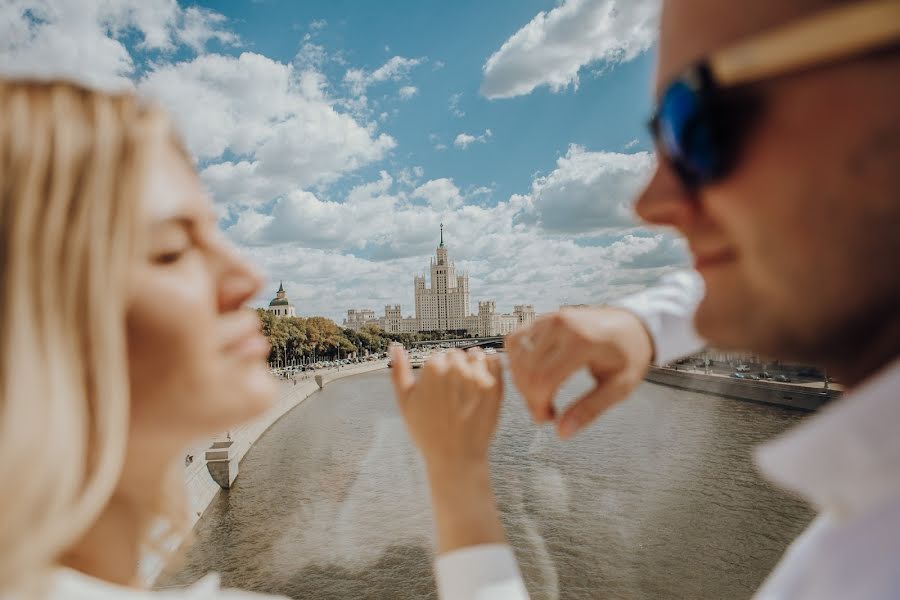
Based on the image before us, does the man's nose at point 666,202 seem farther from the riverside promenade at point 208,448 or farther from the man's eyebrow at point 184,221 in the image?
the riverside promenade at point 208,448

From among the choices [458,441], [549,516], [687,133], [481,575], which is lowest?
[549,516]

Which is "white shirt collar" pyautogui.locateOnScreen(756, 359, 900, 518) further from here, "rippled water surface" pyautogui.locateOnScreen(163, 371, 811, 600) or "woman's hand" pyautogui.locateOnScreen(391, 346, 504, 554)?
"rippled water surface" pyautogui.locateOnScreen(163, 371, 811, 600)

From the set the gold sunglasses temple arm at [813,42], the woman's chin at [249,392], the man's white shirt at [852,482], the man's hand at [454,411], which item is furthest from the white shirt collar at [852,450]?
the woman's chin at [249,392]

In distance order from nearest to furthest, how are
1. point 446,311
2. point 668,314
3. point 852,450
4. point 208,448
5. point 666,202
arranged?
point 852,450
point 666,202
point 668,314
point 208,448
point 446,311

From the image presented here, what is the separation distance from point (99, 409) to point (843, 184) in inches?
35.9

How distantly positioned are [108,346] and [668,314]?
105cm

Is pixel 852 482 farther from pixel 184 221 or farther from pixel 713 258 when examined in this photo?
pixel 184 221

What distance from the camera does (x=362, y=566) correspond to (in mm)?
12219

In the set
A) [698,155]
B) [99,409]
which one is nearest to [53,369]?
[99,409]

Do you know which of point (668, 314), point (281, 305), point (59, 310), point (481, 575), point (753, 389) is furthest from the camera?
point (281, 305)

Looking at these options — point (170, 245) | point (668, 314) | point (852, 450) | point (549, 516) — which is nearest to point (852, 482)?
point (852, 450)

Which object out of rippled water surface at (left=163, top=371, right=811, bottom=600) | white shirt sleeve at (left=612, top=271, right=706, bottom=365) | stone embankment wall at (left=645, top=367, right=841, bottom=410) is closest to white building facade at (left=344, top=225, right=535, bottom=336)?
stone embankment wall at (left=645, top=367, right=841, bottom=410)

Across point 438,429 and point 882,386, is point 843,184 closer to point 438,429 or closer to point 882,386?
point 882,386

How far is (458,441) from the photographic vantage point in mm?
987
